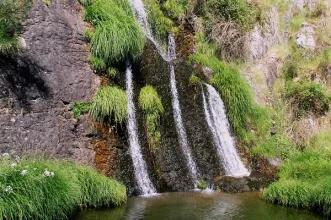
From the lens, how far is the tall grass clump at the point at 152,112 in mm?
11734

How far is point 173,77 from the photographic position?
1319cm

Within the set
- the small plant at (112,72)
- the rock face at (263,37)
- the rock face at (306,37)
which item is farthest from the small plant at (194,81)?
the rock face at (306,37)

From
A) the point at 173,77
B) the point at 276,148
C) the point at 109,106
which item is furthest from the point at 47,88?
the point at 276,148

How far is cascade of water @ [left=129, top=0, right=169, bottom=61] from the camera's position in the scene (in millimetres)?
14891

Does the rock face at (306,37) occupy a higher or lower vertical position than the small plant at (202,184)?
higher

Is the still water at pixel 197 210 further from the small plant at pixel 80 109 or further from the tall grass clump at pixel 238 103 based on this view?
the tall grass clump at pixel 238 103

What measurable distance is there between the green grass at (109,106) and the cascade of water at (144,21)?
4038mm

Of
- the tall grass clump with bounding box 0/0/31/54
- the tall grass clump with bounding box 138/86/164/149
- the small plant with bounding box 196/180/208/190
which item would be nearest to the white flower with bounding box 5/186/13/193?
the tall grass clump with bounding box 0/0/31/54

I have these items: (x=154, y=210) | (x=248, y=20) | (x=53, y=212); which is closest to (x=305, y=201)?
(x=154, y=210)

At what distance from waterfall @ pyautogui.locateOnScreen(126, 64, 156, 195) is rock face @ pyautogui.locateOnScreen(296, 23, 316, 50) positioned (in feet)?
29.3

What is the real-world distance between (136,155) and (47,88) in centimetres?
295

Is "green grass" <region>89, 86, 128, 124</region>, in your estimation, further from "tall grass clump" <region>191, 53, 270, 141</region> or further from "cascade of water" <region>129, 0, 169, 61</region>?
"cascade of water" <region>129, 0, 169, 61</region>

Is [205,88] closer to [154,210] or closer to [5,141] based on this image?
[154,210]

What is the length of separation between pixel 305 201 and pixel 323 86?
7.80 metres
